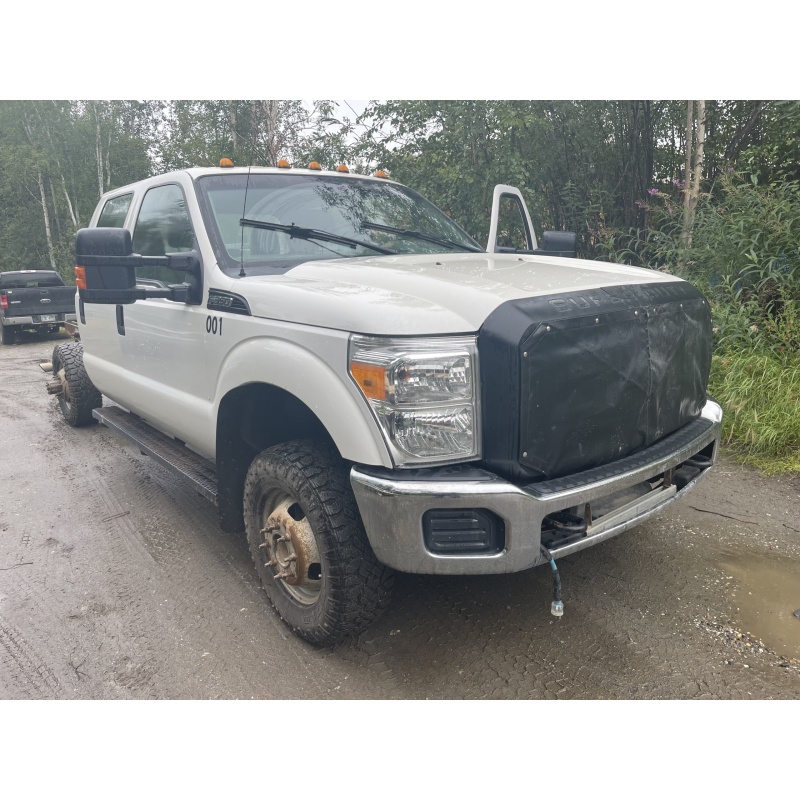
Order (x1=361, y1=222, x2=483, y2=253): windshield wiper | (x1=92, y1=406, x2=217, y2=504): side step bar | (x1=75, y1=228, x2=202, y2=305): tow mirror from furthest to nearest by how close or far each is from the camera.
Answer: (x1=361, y1=222, x2=483, y2=253): windshield wiper
(x1=92, y1=406, x2=217, y2=504): side step bar
(x1=75, y1=228, x2=202, y2=305): tow mirror

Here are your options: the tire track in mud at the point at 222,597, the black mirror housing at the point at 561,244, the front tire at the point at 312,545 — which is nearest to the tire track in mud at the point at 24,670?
the tire track in mud at the point at 222,597

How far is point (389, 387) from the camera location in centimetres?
218

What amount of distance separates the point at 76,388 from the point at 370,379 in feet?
15.8

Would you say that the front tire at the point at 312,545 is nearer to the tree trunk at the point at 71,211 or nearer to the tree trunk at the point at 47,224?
the tree trunk at the point at 71,211

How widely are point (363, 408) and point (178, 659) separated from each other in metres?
1.38

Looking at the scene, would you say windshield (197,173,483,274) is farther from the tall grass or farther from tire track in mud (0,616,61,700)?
the tall grass

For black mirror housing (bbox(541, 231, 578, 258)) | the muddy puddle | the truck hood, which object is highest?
black mirror housing (bbox(541, 231, 578, 258))

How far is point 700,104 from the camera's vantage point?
7.27m

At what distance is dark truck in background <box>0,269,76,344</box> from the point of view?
47.2 ft

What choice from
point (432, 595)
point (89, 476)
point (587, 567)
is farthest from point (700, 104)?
point (89, 476)

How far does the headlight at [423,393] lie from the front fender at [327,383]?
64mm

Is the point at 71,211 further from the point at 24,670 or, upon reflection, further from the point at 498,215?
the point at 24,670

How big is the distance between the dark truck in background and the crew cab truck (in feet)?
41.3

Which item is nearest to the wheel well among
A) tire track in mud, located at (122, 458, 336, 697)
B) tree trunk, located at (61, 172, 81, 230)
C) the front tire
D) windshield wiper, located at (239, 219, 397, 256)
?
the front tire
